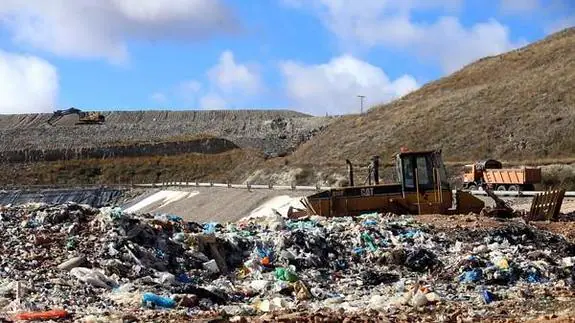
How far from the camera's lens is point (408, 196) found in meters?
20.0

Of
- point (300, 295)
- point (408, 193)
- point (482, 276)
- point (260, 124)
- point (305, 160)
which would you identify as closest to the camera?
point (300, 295)

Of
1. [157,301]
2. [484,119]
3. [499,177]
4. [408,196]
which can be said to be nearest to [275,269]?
[157,301]

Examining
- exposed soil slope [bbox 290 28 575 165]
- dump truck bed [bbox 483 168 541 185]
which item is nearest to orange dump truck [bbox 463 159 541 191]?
dump truck bed [bbox 483 168 541 185]

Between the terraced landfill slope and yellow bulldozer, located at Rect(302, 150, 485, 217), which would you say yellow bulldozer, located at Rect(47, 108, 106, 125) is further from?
yellow bulldozer, located at Rect(302, 150, 485, 217)

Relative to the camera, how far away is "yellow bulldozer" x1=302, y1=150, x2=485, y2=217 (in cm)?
1978

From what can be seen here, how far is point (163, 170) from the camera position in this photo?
200 feet

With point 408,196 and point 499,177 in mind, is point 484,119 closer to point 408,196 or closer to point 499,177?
point 499,177

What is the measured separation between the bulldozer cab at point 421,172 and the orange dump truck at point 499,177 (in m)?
9.51

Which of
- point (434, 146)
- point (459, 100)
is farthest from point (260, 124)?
point (434, 146)

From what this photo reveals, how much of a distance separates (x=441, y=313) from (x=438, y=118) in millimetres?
41331

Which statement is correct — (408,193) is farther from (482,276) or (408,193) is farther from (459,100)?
(459,100)

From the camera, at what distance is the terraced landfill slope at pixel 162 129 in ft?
235

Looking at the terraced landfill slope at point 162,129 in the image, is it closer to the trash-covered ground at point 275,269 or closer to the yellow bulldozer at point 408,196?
the yellow bulldozer at point 408,196

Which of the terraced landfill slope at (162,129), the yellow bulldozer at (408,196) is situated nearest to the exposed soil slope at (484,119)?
the terraced landfill slope at (162,129)
